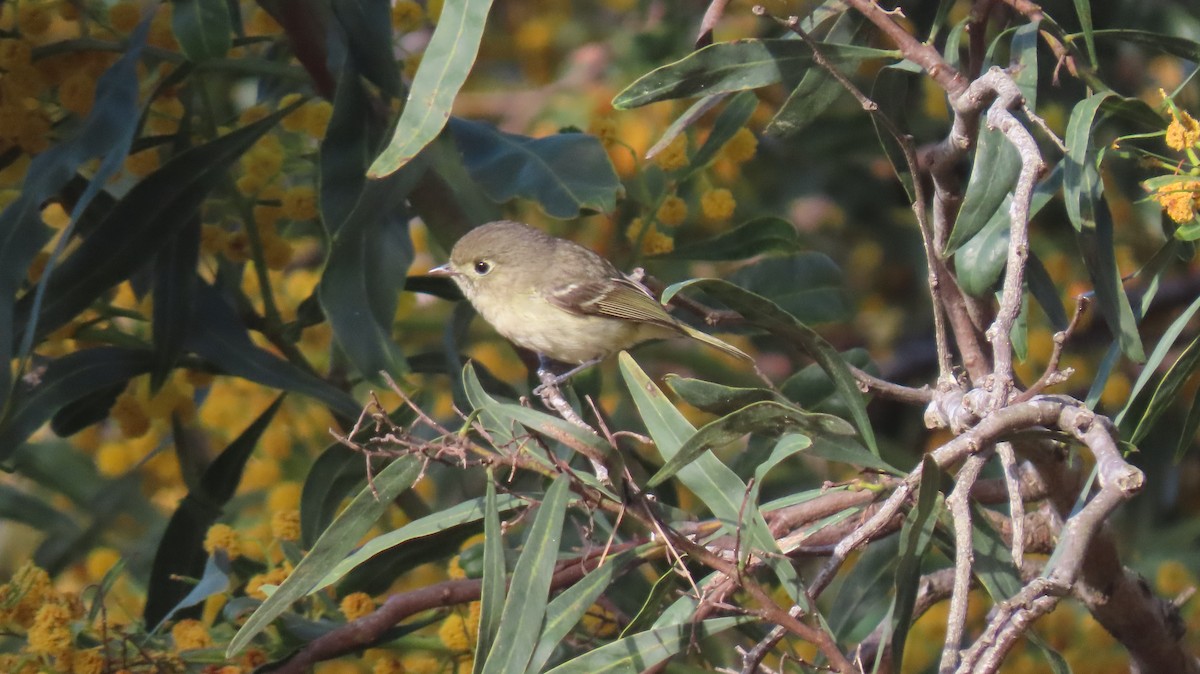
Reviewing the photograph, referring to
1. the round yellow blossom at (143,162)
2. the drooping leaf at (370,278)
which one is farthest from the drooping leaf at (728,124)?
the round yellow blossom at (143,162)

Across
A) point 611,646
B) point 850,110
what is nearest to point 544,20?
point 850,110

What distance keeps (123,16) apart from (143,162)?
289mm

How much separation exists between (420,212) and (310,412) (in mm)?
858

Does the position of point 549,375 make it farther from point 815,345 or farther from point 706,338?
point 815,345

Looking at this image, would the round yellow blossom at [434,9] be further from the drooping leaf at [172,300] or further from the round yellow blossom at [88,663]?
the round yellow blossom at [88,663]

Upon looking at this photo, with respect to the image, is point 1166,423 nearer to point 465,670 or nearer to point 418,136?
point 465,670

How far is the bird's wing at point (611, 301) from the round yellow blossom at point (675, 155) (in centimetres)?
32

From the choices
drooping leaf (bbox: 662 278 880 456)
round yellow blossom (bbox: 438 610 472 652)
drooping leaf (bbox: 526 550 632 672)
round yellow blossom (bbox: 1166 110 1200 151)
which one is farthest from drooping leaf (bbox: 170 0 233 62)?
round yellow blossom (bbox: 1166 110 1200 151)

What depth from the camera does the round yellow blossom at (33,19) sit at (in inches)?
95.0

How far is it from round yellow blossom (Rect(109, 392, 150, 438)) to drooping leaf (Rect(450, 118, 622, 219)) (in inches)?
33.3

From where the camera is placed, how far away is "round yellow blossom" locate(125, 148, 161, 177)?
105 inches

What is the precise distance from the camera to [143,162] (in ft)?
8.82

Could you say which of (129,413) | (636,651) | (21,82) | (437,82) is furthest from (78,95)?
(636,651)

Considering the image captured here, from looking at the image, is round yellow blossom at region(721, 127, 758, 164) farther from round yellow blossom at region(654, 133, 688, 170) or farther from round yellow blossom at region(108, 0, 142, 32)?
round yellow blossom at region(108, 0, 142, 32)
